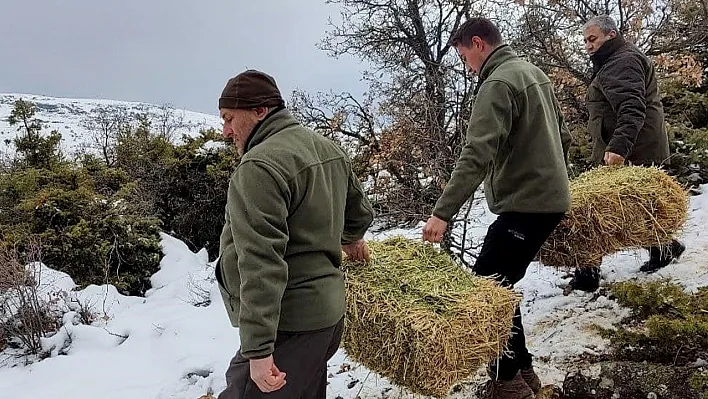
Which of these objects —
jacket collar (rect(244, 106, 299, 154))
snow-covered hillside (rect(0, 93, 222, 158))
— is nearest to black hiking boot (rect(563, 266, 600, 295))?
jacket collar (rect(244, 106, 299, 154))

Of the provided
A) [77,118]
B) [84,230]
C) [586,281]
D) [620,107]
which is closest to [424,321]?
[620,107]

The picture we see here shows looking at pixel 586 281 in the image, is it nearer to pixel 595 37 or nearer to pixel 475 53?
pixel 595 37

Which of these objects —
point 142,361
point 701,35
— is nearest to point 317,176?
point 142,361

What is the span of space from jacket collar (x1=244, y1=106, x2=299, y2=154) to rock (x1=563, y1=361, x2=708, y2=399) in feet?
6.53

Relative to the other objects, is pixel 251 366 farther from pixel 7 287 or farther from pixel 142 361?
pixel 7 287

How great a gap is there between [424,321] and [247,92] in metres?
1.06

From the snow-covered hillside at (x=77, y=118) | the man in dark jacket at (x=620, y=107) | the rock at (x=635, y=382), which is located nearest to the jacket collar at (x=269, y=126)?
the rock at (x=635, y=382)

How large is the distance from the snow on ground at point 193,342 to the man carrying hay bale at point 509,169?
767 mm

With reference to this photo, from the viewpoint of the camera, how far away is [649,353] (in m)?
2.94

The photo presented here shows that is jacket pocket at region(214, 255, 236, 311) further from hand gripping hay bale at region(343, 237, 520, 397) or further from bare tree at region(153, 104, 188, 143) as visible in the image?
bare tree at region(153, 104, 188, 143)

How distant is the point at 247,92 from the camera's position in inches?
71.4

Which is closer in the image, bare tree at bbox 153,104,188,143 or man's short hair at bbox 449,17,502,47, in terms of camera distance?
man's short hair at bbox 449,17,502,47

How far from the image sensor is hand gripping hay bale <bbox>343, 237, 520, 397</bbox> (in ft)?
6.91

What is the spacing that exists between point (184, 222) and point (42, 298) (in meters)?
4.08
